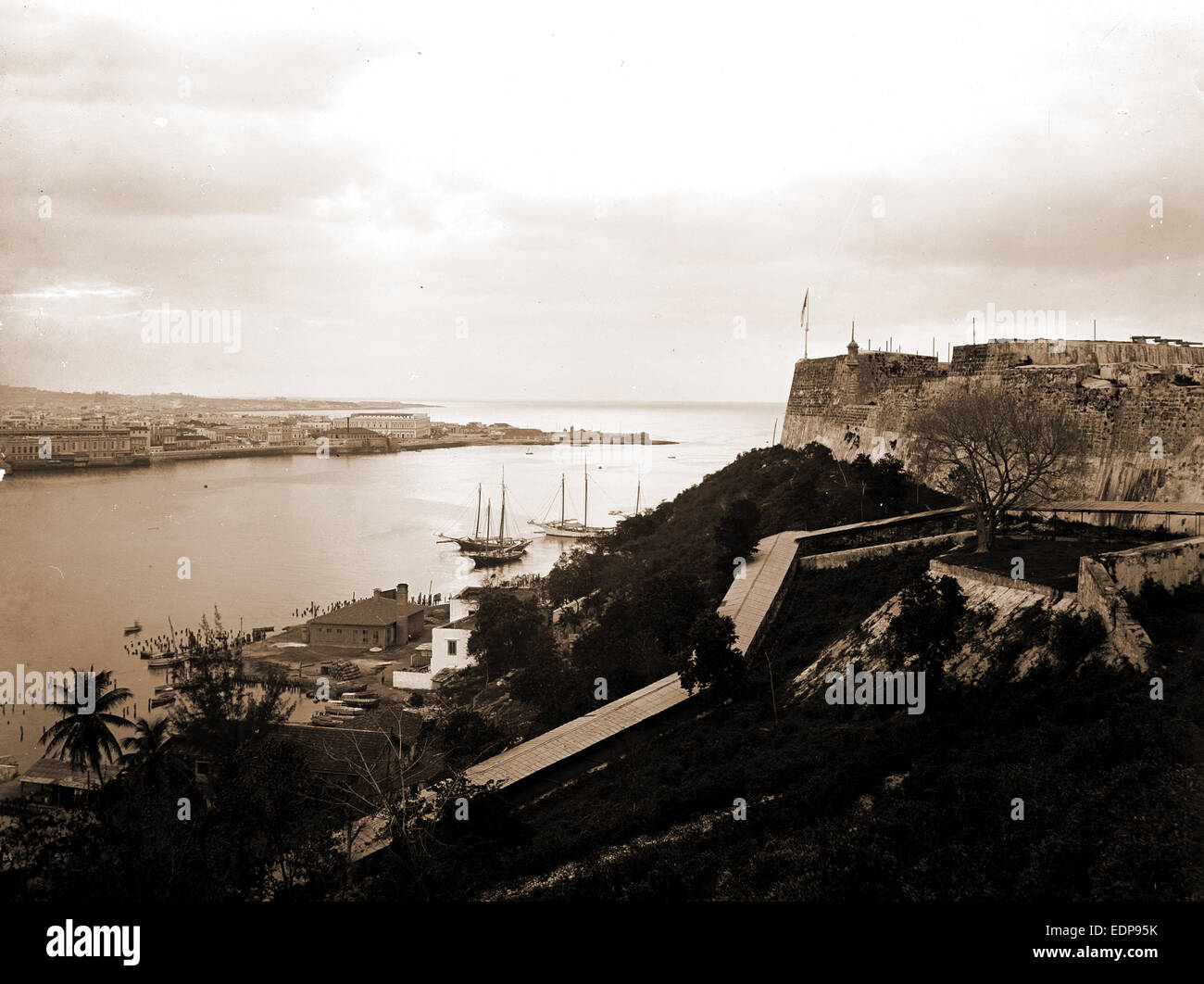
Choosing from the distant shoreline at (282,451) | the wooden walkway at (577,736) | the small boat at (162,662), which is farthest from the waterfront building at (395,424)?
the wooden walkway at (577,736)

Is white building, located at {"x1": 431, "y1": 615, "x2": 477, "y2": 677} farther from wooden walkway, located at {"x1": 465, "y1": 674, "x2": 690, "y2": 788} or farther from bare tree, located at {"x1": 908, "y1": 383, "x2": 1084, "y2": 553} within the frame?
bare tree, located at {"x1": 908, "y1": 383, "x2": 1084, "y2": 553}

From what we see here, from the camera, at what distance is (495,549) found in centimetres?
3456

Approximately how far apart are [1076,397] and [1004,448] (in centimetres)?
193

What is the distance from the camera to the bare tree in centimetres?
1014

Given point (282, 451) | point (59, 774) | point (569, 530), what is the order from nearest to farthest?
point (59, 774)
point (569, 530)
point (282, 451)

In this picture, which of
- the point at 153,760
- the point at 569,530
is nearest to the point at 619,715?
the point at 153,760

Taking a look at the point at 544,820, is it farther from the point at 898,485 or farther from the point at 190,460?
the point at 190,460

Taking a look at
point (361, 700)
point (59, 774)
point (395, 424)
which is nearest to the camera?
point (59, 774)

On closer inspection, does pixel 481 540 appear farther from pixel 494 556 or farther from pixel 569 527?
pixel 569 527

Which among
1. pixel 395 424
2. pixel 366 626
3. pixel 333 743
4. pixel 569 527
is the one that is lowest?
pixel 366 626

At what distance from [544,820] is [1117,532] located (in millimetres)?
7303

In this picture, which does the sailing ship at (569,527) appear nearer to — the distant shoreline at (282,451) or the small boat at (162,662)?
the distant shoreline at (282,451)
